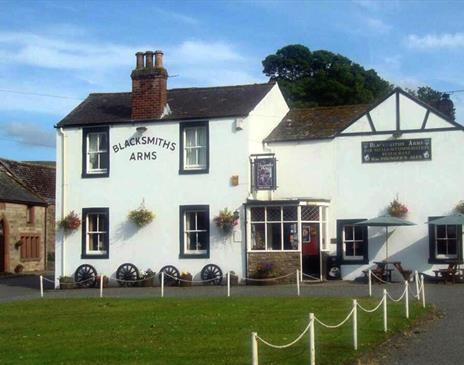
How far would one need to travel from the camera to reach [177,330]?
17.1 metres

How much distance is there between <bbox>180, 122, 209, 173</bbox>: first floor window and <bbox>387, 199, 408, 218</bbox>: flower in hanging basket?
7260 millimetres

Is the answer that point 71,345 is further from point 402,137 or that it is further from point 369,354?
point 402,137

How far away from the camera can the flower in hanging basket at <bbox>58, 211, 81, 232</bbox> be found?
32906mm

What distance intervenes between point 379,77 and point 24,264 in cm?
2924

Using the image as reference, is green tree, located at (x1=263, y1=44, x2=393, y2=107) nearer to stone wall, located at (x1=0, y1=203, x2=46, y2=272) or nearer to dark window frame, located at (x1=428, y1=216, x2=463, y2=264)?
stone wall, located at (x1=0, y1=203, x2=46, y2=272)

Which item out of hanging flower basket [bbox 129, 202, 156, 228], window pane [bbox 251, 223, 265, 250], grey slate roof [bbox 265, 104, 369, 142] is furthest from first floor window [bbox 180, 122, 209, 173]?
window pane [bbox 251, 223, 265, 250]

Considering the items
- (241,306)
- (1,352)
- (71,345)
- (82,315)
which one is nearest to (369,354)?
(71,345)

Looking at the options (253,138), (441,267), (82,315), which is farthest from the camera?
(253,138)

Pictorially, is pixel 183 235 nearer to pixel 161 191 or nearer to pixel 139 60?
pixel 161 191

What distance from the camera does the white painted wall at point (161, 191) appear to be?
3120cm

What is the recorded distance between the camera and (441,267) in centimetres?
2938

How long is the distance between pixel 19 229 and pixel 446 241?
959 inches

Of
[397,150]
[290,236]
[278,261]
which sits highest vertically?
[397,150]

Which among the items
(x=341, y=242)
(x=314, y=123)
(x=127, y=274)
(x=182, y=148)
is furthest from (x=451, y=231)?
(x=127, y=274)
